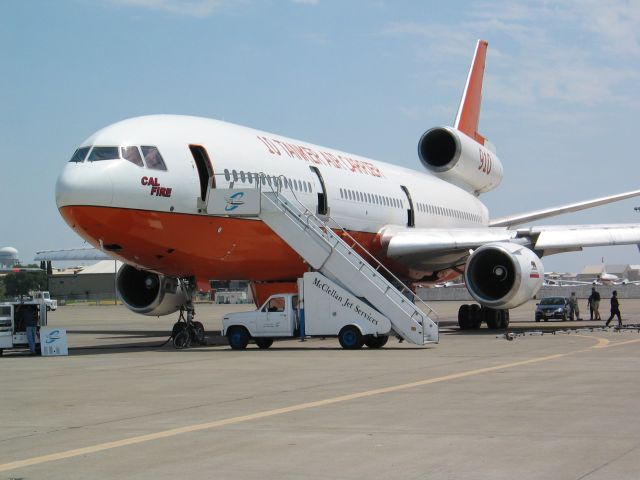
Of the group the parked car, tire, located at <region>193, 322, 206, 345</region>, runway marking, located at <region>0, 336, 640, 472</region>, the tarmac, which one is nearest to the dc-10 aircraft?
tire, located at <region>193, 322, 206, 345</region>

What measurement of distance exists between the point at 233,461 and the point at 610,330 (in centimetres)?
2040

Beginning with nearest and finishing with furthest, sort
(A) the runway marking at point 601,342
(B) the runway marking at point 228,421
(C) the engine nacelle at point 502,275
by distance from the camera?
1. (B) the runway marking at point 228,421
2. (A) the runway marking at point 601,342
3. (C) the engine nacelle at point 502,275

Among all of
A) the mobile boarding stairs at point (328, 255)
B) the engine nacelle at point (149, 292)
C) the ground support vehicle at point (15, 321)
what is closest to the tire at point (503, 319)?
the mobile boarding stairs at point (328, 255)

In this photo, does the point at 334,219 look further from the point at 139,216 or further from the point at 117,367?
the point at 117,367

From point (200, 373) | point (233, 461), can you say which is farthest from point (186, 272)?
point (233, 461)

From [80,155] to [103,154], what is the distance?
48 cm

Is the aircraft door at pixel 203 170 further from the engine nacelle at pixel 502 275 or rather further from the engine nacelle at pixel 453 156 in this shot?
the engine nacelle at pixel 453 156

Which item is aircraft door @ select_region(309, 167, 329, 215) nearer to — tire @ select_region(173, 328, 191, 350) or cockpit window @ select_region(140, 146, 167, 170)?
tire @ select_region(173, 328, 191, 350)

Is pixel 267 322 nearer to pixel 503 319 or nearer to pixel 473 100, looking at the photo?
pixel 503 319

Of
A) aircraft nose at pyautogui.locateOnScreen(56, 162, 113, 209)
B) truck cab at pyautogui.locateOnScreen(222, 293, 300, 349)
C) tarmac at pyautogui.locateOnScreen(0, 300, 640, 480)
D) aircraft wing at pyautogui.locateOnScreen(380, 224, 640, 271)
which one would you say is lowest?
tarmac at pyautogui.locateOnScreen(0, 300, 640, 480)

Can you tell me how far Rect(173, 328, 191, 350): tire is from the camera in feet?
70.0

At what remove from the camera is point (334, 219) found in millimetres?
24578

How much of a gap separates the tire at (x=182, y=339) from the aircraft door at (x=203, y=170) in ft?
10.1

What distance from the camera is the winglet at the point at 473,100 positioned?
38344 mm
